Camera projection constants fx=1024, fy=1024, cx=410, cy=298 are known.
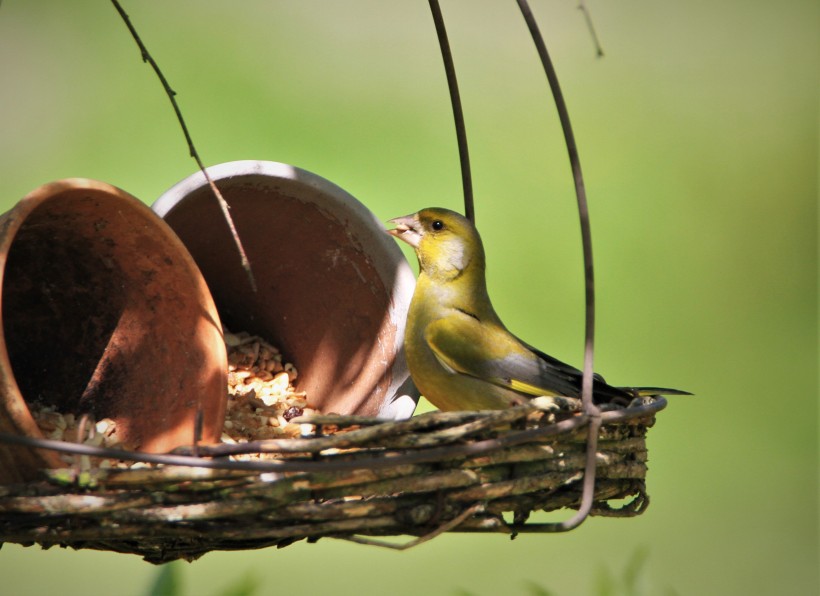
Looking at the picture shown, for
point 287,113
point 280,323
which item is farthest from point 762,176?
point 280,323

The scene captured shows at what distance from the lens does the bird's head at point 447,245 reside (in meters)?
2.05

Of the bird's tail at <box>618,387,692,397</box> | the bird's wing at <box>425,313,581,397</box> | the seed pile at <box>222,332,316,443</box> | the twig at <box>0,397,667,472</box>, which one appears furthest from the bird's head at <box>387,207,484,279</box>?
the twig at <box>0,397,667,472</box>

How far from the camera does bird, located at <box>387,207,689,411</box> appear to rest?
1763 mm

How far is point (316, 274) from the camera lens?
6.76 feet

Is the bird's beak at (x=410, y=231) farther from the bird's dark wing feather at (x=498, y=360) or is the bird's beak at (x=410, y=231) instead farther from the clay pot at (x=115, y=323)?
the clay pot at (x=115, y=323)

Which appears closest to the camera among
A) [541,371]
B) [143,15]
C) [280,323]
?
[541,371]

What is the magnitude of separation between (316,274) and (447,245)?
271 mm

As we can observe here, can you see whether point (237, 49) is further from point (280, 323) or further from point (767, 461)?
point (767, 461)

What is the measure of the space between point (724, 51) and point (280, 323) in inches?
122

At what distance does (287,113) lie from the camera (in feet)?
12.7

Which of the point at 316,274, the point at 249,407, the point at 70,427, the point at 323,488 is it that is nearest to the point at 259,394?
the point at 249,407

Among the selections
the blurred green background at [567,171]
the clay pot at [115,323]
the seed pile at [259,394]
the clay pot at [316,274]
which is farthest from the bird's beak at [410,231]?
the blurred green background at [567,171]

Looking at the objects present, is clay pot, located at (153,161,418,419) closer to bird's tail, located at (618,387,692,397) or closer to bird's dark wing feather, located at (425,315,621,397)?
bird's dark wing feather, located at (425,315,621,397)

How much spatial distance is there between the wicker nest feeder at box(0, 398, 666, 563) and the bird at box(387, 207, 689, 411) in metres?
0.33
